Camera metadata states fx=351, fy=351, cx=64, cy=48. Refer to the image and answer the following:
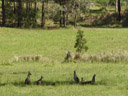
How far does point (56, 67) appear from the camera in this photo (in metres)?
25.9

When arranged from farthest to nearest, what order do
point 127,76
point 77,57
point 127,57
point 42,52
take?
1. point 42,52
2. point 77,57
3. point 127,57
4. point 127,76

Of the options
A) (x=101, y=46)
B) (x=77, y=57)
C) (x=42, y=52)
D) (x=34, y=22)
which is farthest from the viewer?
(x=34, y=22)

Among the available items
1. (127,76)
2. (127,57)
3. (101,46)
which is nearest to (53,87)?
(127,76)

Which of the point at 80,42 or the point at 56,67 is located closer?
the point at 56,67

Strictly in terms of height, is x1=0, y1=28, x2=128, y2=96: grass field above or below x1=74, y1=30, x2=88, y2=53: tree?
below

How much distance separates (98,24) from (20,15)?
55.6 ft

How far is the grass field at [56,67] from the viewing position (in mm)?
15570

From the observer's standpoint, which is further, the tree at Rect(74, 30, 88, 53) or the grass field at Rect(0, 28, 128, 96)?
the tree at Rect(74, 30, 88, 53)

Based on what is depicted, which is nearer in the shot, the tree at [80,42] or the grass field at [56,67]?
the grass field at [56,67]

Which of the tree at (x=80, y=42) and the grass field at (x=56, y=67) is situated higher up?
the tree at (x=80, y=42)

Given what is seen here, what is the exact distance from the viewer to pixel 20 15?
69.1 metres

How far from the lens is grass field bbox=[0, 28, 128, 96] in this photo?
51.1 feet

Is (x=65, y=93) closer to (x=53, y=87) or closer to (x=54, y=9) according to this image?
(x=53, y=87)

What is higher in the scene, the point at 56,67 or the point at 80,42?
the point at 80,42
